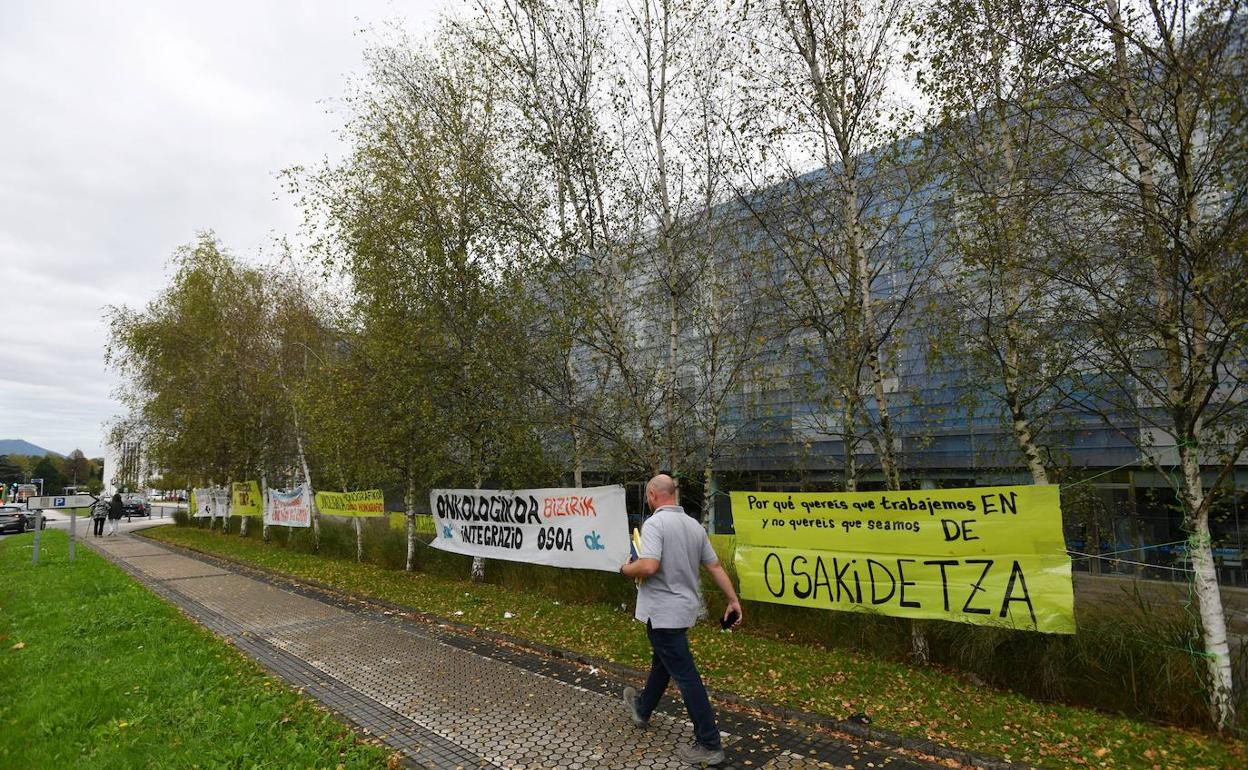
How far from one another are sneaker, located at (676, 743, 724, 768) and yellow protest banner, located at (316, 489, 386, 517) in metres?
12.1

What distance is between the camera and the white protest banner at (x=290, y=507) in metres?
18.4

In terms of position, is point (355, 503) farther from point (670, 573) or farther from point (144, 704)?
point (670, 573)

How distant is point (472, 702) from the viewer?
554 centimetres

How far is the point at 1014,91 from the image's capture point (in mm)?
7148

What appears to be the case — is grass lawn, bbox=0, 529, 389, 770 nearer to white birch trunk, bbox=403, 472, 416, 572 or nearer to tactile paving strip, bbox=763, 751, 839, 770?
tactile paving strip, bbox=763, 751, 839, 770

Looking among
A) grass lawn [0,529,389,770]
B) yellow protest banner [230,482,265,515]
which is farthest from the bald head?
yellow protest banner [230,482,265,515]

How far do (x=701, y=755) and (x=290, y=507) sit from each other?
18.4 meters

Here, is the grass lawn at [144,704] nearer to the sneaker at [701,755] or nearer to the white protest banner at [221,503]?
the sneaker at [701,755]

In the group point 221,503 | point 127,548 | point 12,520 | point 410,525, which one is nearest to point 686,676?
point 410,525

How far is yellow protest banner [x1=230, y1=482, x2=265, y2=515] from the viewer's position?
22766mm

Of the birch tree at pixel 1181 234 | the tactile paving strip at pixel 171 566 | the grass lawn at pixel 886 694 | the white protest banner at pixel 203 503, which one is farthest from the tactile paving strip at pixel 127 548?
the birch tree at pixel 1181 234

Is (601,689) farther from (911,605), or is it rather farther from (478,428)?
(478,428)

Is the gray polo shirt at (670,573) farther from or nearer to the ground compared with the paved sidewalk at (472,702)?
farther from the ground

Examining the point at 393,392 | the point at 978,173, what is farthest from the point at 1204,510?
the point at 393,392
